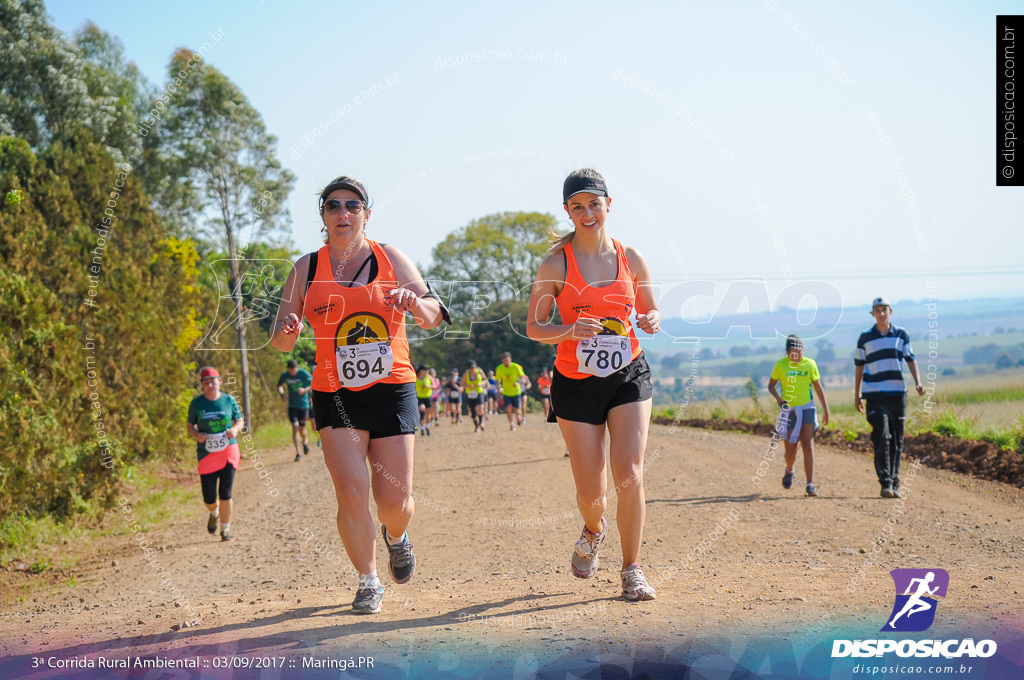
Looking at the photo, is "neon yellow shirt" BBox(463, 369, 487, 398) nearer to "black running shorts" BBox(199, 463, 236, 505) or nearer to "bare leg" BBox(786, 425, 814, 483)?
"bare leg" BBox(786, 425, 814, 483)

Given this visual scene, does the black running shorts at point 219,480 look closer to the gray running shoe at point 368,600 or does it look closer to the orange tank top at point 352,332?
the gray running shoe at point 368,600

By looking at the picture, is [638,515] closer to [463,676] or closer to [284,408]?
[463,676]

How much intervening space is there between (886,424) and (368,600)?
23.4 ft

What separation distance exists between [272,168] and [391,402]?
51.6 feet

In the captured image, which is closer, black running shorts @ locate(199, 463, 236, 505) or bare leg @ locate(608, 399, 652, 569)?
bare leg @ locate(608, 399, 652, 569)


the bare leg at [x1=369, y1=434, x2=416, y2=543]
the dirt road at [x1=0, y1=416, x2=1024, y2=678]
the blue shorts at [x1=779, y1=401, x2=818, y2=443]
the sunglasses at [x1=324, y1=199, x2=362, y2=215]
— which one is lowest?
the dirt road at [x1=0, y1=416, x2=1024, y2=678]

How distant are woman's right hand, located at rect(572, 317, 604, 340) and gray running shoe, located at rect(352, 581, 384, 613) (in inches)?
73.9

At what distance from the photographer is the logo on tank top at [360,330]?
4707 millimetres

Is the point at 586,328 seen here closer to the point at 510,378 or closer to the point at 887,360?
the point at 887,360

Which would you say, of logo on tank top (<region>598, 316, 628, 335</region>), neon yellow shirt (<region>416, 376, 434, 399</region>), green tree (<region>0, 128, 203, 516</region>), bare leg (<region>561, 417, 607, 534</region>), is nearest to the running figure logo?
bare leg (<region>561, 417, 607, 534</region>)

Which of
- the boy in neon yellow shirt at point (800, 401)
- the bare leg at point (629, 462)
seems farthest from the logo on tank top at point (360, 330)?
the boy in neon yellow shirt at point (800, 401)

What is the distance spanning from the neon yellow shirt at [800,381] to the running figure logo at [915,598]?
5.26 metres

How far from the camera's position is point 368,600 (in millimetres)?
4770

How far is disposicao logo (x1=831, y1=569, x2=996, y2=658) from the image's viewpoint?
12.2 feet
